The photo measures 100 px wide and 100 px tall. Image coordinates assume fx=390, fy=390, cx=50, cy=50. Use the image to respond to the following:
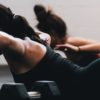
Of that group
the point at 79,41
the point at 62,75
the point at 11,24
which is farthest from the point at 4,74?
the point at 62,75

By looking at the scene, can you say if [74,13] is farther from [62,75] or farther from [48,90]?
[48,90]

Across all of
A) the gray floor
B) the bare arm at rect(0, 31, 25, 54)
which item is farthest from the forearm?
the gray floor

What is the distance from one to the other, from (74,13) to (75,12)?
2 centimetres

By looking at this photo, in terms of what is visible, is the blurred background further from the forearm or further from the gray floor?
the forearm

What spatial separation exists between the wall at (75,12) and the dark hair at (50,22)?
2251mm

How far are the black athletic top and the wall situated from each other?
285 cm

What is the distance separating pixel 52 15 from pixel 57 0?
239 cm

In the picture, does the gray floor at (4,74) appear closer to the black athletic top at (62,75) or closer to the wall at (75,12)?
the wall at (75,12)

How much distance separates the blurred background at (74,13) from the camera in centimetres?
474

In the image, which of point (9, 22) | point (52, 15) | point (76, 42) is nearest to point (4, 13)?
point (9, 22)

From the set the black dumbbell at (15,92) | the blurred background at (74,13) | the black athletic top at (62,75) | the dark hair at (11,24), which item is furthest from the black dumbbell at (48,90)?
the blurred background at (74,13)

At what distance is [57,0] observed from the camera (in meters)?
4.79

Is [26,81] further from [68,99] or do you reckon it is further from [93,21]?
[93,21]

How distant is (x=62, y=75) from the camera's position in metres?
1.82
